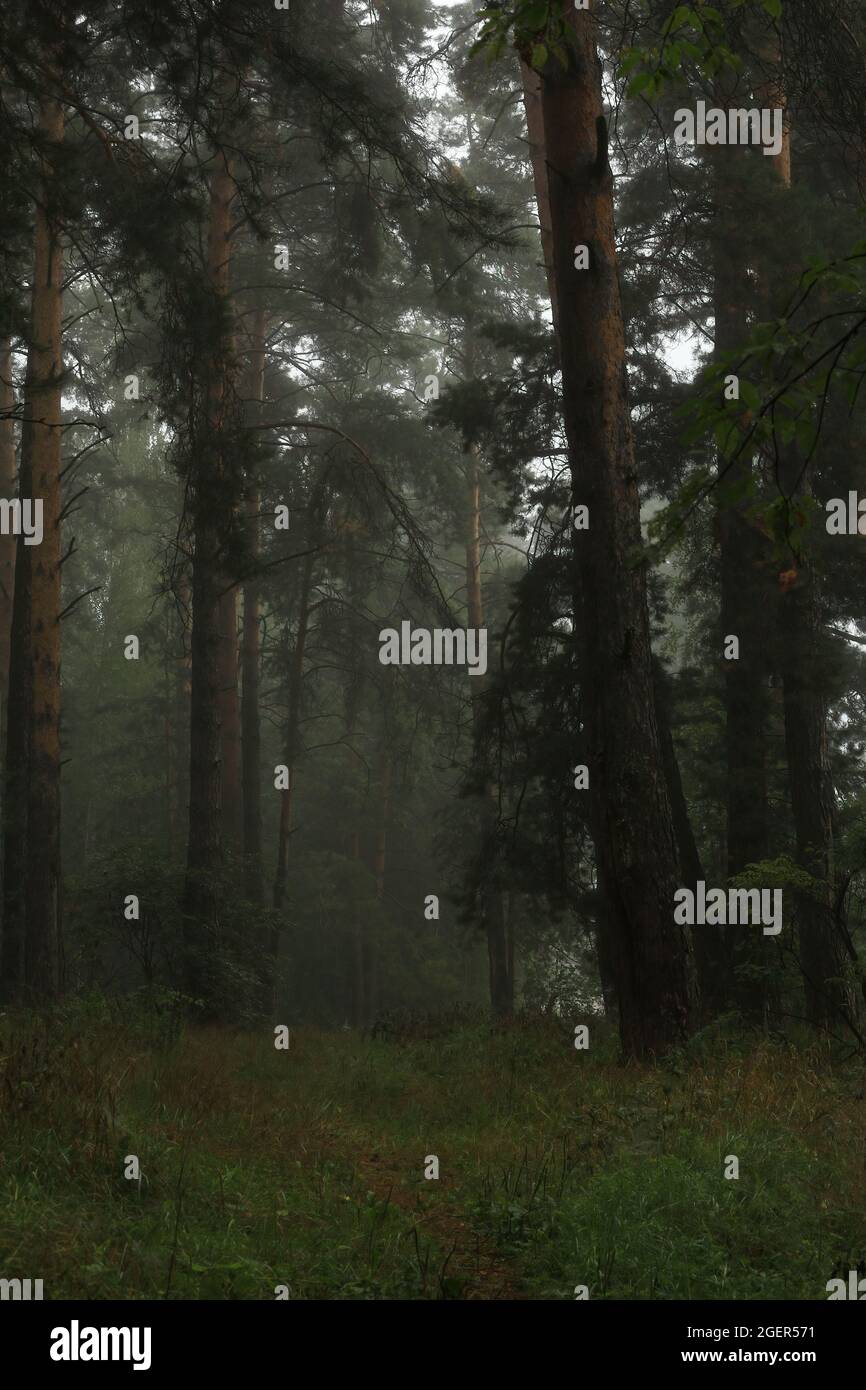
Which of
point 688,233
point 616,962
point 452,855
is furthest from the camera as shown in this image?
point 452,855

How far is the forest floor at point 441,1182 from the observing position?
439cm

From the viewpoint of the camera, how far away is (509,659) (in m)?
14.2

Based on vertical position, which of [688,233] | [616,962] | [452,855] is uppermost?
[688,233]

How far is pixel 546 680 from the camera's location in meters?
13.1

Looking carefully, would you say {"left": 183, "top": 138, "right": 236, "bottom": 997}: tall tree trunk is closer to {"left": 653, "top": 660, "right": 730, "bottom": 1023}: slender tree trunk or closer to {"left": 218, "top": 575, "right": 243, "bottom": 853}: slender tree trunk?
{"left": 218, "top": 575, "right": 243, "bottom": 853}: slender tree trunk

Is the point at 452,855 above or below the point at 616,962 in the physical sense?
above

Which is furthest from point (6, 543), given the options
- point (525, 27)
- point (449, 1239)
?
point (525, 27)

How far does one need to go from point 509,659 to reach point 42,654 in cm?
554

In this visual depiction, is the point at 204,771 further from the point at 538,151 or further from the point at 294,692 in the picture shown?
the point at 538,151

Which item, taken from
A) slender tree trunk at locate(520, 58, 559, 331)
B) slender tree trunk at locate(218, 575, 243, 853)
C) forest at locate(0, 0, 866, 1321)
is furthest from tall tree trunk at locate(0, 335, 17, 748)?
slender tree trunk at locate(520, 58, 559, 331)
